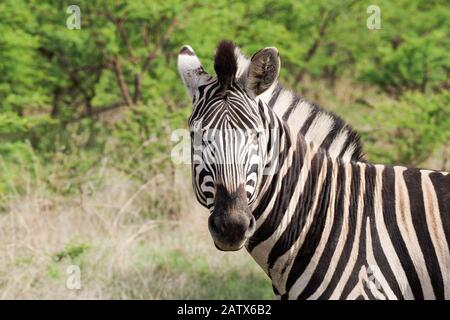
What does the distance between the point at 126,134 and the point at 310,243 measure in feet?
18.3

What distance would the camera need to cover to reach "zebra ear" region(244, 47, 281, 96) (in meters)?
3.34

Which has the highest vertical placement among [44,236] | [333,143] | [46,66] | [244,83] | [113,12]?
[113,12]

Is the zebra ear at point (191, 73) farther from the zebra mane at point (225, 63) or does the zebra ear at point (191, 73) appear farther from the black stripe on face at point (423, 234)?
the black stripe on face at point (423, 234)

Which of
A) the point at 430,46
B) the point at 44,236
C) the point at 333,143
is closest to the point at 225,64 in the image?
the point at 333,143

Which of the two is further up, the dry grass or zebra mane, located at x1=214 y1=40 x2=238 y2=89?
zebra mane, located at x1=214 y1=40 x2=238 y2=89

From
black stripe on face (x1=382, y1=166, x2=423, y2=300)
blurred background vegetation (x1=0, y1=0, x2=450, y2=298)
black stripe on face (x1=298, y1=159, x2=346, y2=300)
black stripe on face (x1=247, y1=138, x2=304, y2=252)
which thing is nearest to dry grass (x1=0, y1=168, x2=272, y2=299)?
blurred background vegetation (x1=0, y1=0, x2=450, y2=298)

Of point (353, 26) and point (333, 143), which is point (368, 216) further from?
point (353, 26)

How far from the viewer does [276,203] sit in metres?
3.52

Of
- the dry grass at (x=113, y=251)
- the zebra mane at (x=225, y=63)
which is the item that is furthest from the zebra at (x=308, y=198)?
the dry grass at (x=113, y=251)

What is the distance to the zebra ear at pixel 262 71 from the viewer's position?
3.34m

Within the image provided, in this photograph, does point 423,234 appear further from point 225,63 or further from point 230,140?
point 225,63

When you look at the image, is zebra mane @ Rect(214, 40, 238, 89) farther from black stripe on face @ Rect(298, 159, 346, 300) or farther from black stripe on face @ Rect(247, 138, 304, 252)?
black stripe on face @ Rect(298, 159, 346, 300)

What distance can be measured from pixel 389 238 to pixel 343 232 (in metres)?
0.21

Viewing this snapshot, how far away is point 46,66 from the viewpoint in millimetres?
9969
